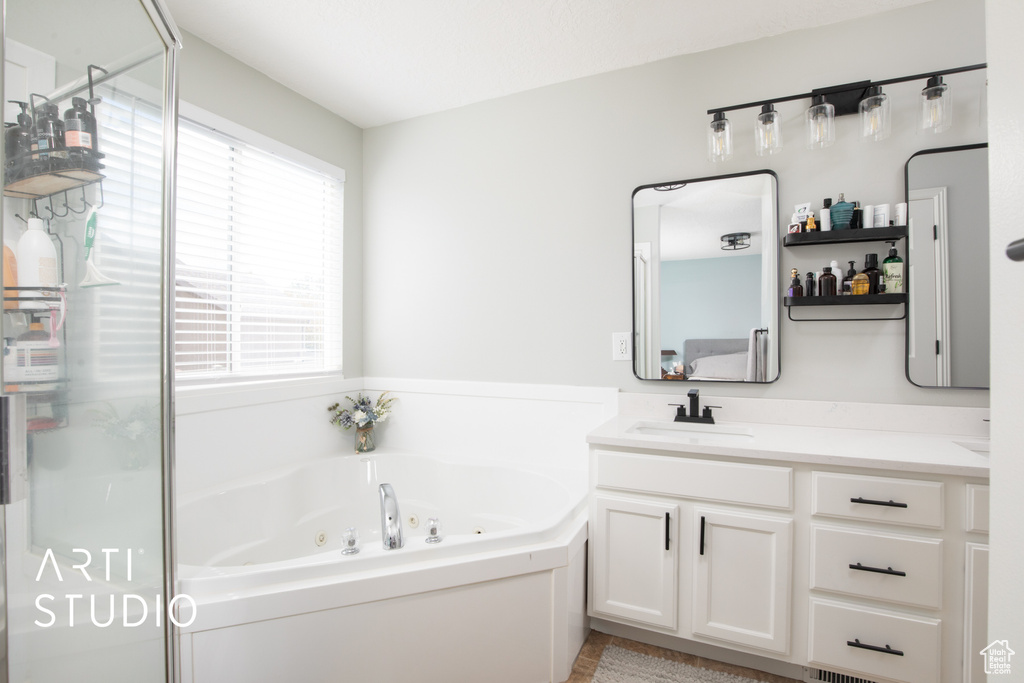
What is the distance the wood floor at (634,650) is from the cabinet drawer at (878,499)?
0.68 meters

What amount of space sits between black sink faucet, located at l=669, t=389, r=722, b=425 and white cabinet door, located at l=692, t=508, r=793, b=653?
Result: 49 centimetres

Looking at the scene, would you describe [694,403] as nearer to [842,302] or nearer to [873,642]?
[842,302]

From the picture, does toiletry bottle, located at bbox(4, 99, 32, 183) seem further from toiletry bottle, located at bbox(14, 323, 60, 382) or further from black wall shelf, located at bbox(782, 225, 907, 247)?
black wall shelf, located at bbox(782, 225, 907, 247)

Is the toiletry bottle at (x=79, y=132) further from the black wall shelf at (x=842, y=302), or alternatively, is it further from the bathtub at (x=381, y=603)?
the black wall shelf at (x=842, y=302)

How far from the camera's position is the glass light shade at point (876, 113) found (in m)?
1.78

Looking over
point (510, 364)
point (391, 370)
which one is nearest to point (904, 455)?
point (510, 364)

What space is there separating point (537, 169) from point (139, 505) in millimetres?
2160

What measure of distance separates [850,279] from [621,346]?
965 millimetres

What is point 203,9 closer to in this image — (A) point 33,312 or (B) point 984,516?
(A) point 33,312

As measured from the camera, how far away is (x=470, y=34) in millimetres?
2039

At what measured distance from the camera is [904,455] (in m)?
1.50

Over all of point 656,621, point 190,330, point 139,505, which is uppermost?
point 190,330

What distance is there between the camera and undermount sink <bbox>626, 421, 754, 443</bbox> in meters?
1.91

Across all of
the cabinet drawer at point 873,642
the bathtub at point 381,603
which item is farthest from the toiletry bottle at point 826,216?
the bathtub at point 381,603
